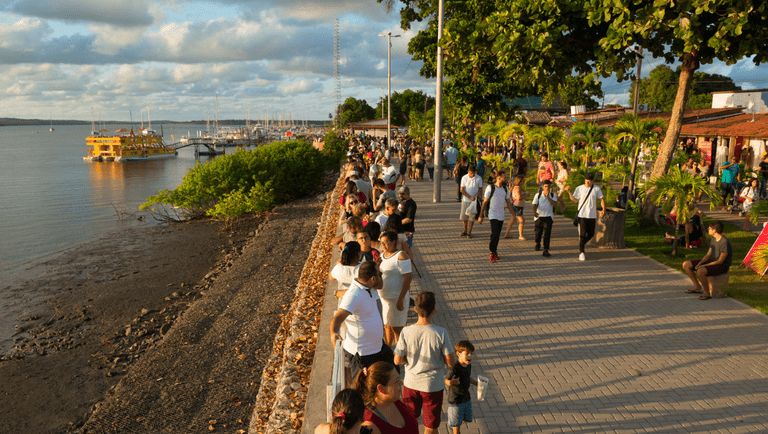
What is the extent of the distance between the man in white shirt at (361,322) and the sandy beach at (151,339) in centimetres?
372

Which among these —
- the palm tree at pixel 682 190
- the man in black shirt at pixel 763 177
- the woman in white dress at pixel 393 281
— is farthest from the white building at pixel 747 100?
the woman in white dress at pixel 393 281

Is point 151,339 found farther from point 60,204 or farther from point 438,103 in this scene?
point 60,204

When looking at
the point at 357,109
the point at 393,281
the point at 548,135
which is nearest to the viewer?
the point at 393,281

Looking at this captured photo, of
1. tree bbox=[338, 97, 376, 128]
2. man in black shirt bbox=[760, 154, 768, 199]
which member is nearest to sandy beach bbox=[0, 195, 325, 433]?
man in black shirt bbox=[760, 154, 768, 199]

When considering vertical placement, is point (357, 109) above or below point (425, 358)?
above

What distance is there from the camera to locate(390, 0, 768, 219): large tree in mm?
9614

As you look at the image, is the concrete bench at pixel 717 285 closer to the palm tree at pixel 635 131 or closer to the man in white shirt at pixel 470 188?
the man in white shirt at pixel 470 188

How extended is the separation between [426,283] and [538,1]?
7014 millimetres

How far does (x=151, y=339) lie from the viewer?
1234 cm

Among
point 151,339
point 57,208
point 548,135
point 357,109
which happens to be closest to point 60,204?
point 57,208

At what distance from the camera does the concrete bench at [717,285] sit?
27.1ft

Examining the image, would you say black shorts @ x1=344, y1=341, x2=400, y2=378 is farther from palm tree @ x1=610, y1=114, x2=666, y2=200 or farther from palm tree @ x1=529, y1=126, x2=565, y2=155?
palm tree @ x1=529, y1=126, x2=565, y2=155

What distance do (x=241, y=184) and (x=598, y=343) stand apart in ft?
81.6

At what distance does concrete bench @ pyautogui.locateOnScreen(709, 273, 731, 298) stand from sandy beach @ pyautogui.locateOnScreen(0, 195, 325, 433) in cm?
778
